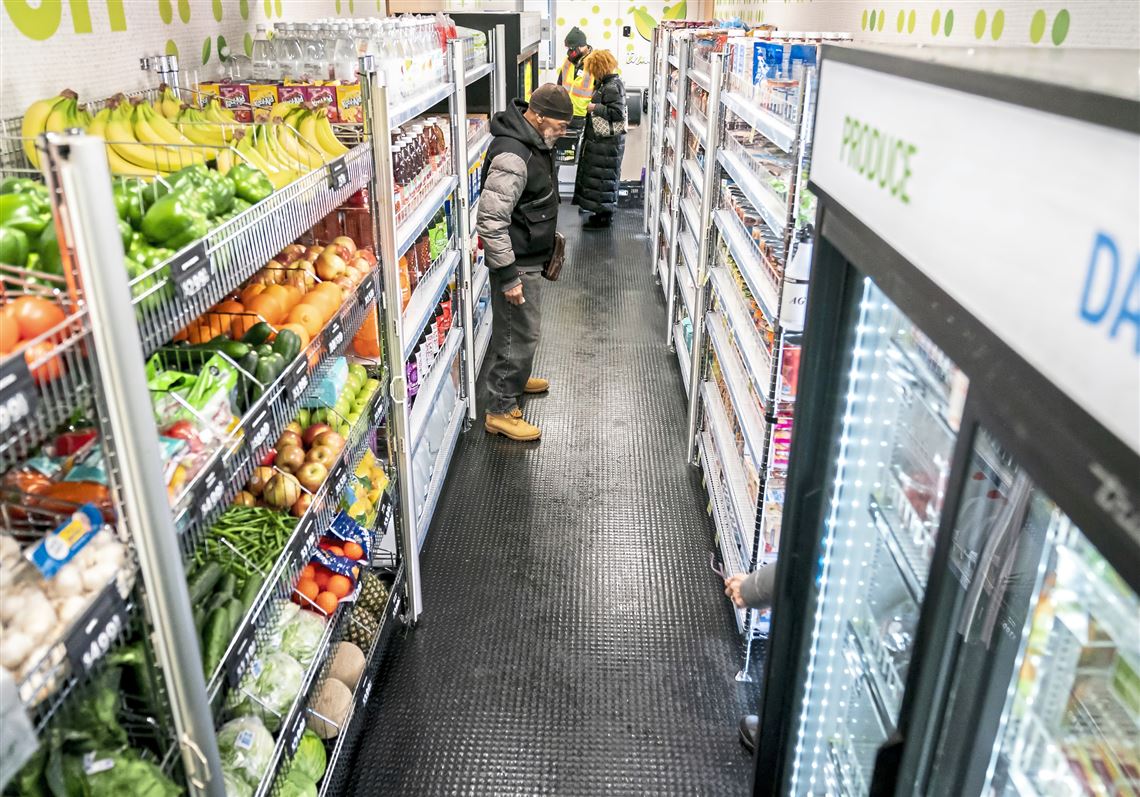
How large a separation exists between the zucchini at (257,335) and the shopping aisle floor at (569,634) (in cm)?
144

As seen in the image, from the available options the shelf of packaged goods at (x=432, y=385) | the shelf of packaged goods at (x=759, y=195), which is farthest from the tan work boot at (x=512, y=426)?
the shelf of packaged goods at (x=759, y=195)

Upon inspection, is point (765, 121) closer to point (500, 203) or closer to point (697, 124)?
point (500, 203)

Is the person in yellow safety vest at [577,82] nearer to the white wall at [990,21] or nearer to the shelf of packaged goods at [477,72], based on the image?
the shelf of packaged goods at [477,72]

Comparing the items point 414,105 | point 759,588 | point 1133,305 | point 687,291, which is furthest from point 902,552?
point 687,291

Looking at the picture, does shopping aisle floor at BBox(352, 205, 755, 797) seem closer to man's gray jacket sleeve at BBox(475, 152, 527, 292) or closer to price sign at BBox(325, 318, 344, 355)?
man's gray jacket sleeve at BBox(475, 152, 527, 292)

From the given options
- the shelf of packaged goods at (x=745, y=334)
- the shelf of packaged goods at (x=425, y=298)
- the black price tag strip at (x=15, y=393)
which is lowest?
the shelf of packaged goods at (x=425, y=298)

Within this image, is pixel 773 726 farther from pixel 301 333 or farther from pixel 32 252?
pixel 32 252

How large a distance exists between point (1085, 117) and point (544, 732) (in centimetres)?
267

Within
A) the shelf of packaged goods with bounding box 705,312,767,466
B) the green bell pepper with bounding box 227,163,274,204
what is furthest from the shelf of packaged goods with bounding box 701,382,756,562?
the green bell pepper with bounding box 227,163,274,204

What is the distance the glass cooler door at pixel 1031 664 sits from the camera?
1.24 m

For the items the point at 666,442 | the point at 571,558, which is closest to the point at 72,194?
the point at 571,558

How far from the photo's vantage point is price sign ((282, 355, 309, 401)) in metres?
2.06

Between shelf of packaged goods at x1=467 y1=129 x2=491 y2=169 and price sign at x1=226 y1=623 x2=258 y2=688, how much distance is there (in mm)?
3528

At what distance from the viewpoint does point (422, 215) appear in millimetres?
3836
